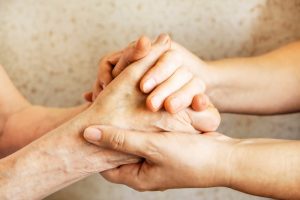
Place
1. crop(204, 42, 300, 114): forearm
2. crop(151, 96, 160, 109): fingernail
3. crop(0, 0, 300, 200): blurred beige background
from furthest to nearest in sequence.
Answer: crop(0, 0, 300, 200): blurred beige background < crop(204, 42, 300, 114): forearm < crop(151, 96, 160, 109): fingernail

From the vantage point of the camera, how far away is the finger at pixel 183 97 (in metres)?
0.95

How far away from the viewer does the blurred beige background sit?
1394 millimetres

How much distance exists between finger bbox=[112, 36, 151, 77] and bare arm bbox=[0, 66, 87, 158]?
0.25 meters

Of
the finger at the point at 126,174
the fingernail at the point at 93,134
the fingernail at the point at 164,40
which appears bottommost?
the finger at the point at 126,174

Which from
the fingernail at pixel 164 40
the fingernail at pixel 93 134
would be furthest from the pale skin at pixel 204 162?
the fingernail at pixel 164 40

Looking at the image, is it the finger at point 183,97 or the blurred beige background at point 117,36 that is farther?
the blurred beige background at point 117,36

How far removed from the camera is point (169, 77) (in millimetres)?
989

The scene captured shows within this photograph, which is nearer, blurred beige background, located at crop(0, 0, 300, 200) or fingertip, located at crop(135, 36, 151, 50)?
fingertip, located at crop(135, 36, 151, 50)

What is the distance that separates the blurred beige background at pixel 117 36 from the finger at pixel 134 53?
1.29 feet

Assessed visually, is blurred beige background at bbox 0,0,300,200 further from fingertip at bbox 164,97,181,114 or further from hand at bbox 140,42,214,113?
fingertip at bbox 164,97,181,114

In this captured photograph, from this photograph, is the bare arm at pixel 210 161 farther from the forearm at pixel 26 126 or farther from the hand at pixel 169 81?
the forearm at pixel 26 126

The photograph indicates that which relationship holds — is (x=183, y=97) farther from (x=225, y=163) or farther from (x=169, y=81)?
(x=225, y=163)

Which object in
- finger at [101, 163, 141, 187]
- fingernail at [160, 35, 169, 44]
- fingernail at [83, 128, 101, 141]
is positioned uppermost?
fingernail at [160, 35, 169, 44]

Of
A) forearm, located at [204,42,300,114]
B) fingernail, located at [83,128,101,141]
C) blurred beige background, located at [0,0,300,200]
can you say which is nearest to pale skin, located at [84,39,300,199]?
fingernail, located at [83,128,101,141]
